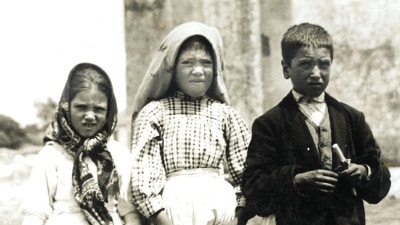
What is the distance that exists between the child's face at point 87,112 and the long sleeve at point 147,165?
169mm

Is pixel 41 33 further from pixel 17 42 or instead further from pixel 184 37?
pixel 184 37

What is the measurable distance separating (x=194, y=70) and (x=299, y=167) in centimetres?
56

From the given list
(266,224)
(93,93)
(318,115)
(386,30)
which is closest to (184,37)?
(93,93)

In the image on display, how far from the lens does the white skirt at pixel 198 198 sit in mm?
A: 2945

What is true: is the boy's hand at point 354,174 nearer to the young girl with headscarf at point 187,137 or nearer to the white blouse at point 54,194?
the young girl with headscarf at point 187,137

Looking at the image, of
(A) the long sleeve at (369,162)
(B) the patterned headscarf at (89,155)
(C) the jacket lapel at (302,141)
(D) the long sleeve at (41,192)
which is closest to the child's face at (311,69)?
(C) the jacket lapel at (302,141)

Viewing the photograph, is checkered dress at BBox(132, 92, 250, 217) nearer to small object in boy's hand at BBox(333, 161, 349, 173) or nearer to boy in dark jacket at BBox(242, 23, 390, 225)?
boy in dark jacket at BBox(242, 23, 390, 225)

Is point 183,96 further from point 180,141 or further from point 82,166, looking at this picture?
point 82,166

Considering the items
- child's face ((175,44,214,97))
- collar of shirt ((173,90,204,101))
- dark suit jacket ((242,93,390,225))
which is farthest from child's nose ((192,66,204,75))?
dark suit jacket ((242,93,390,225))

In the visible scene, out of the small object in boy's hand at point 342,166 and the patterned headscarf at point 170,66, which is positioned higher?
the patterned headscarf at point 170,66

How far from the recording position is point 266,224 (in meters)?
3.05

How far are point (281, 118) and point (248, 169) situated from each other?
0.24 metres

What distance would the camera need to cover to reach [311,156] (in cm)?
297

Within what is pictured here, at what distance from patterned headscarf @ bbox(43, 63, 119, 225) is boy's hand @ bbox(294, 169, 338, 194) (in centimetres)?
71
